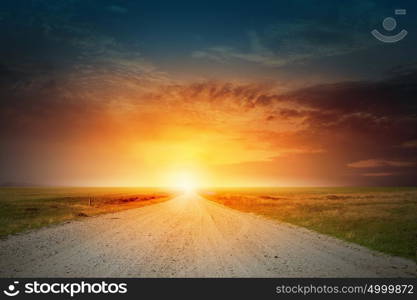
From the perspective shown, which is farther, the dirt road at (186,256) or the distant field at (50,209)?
the distant field at (50,209)

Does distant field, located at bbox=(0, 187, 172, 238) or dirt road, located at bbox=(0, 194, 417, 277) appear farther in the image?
distant field, located at bbox=(0, 187, 172, 238)

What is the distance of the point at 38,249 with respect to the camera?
1445cm

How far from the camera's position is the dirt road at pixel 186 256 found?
435 inches

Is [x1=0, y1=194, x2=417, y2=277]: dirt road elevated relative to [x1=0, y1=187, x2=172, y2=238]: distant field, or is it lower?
elevated

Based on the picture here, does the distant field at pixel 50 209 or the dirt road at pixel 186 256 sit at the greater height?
the dirt road at pixel 186 256

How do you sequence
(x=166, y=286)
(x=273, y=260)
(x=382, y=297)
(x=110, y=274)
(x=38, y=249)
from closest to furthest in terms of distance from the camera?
(x=382, y=297), (x=166, y=286), (x=110, y=274), (x=273, y=260), (x=38, y=249)

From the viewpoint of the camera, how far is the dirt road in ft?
36.2

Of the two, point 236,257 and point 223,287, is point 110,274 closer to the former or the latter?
point 223,287

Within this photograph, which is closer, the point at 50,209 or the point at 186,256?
the point at 186,256

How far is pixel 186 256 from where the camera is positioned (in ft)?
44.4

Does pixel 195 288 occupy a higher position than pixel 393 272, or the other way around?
pixel 195 288

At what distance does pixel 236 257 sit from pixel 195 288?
585cm

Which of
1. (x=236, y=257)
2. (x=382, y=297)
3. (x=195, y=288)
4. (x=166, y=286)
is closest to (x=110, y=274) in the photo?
(x=166, y=286)

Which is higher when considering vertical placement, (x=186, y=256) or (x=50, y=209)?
(x=186, y=256)
